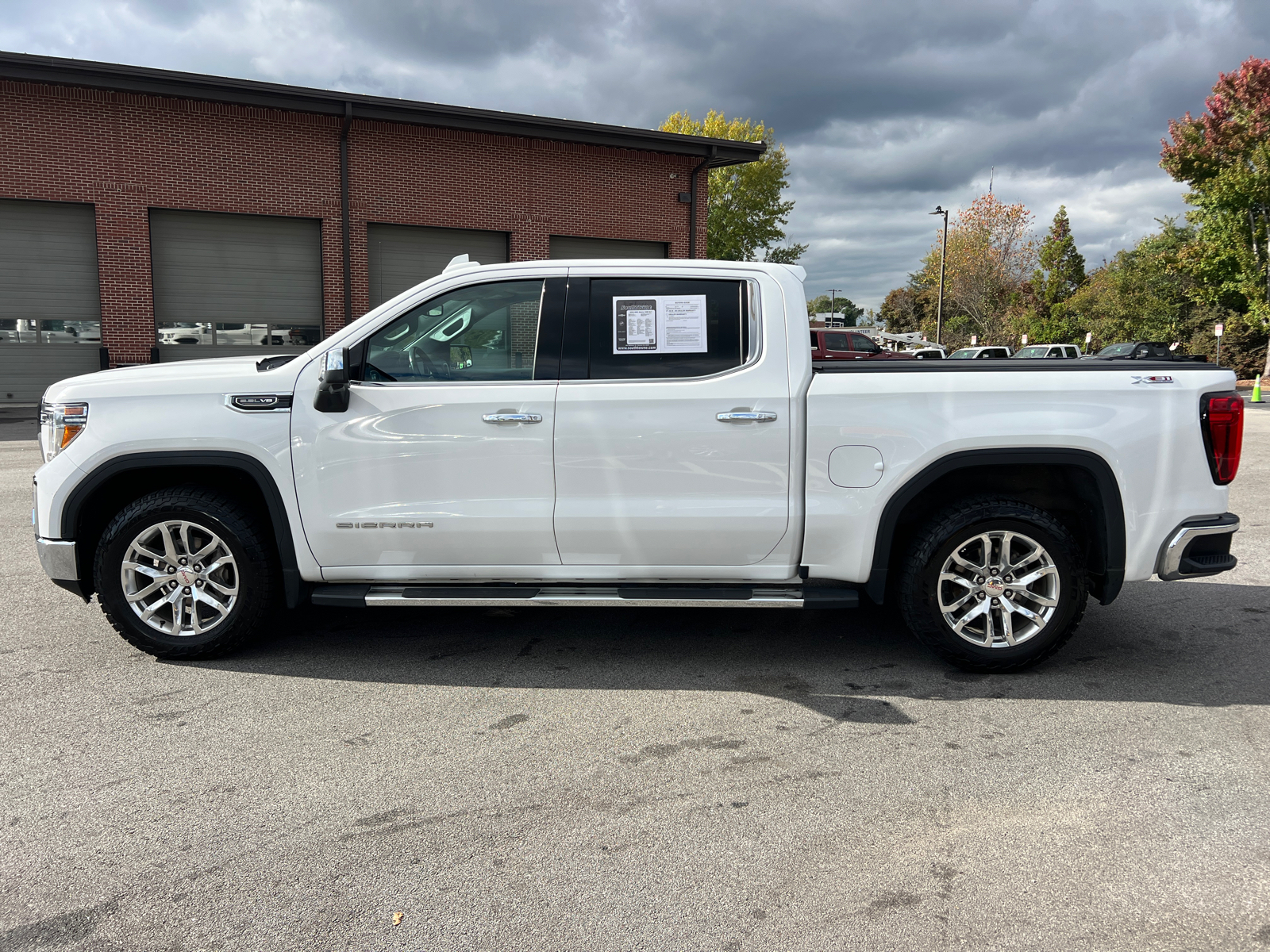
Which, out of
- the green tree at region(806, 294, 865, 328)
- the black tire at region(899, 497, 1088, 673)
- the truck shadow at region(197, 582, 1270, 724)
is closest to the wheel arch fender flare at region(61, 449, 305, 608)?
the truck shadow at region(197, 582, 1270, 724)

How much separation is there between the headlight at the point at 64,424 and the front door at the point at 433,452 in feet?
3.46

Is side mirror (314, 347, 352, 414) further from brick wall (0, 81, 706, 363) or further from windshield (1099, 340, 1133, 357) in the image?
windshield (1099, 340, 1133, 357)

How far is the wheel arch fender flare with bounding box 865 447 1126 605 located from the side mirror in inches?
102

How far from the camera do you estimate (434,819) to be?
307cm

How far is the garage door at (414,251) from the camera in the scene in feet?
72.1

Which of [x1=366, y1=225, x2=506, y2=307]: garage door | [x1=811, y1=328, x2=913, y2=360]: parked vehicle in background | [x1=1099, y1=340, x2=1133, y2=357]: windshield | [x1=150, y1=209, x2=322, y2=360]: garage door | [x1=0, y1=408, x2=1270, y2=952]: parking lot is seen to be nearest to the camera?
[x1=0, y1=408, x2=1270, y2=952]: parking lot

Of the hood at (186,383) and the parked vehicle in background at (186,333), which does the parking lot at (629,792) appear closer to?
the hood at (186,383)

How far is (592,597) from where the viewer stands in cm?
432

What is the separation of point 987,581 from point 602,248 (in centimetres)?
2137

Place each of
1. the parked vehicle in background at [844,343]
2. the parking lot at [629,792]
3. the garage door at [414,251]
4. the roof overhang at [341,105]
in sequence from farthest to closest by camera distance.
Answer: the parked vehicle in background at [844,343] → the garage door at [414,251] → the roof overhang at [341,105] → the parking lot at [629,792]

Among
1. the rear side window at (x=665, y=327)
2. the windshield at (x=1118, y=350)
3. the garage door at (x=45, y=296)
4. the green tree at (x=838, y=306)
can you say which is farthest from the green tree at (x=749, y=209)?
the green tree at (x=838, y=306)

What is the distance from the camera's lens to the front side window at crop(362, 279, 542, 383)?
4.43 meters

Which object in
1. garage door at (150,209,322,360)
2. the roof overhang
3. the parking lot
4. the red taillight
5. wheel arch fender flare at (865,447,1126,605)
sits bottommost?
the parking lot

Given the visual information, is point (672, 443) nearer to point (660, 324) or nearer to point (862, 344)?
point (660, 324)
